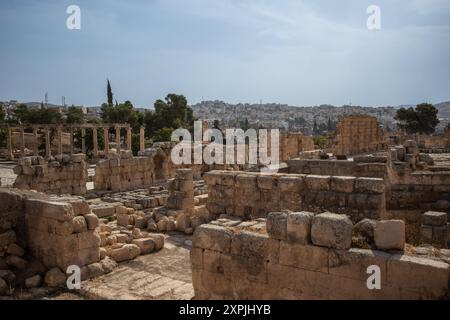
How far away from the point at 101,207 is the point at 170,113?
36.8 m

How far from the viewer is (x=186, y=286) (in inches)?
267

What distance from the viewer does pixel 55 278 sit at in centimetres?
689

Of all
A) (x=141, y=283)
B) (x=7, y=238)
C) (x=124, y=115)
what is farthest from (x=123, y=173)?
(x=124, y=115)

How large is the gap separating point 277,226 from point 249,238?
449 millimetres

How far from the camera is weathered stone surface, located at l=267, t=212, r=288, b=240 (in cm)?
507

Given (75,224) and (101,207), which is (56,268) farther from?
(101,207)

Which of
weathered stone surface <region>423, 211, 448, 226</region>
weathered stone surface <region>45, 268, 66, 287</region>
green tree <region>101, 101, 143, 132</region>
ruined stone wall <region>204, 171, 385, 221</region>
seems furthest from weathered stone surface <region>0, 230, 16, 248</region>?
green tree <region>101, 101, 143, 132</region>

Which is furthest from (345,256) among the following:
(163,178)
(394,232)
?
(163,178)

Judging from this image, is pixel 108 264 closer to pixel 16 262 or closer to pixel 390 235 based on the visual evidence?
pixel 16 262

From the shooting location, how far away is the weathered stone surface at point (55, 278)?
6.86 meters

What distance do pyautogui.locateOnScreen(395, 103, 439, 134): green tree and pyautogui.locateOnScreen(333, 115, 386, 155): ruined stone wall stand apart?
69.1 ft

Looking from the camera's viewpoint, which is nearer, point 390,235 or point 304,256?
point 390,235

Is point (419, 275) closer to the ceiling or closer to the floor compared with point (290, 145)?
closer to the floor

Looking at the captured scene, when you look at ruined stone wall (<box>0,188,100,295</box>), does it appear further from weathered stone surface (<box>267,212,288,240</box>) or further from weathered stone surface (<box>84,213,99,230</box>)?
weathered stone surface (<box>267,212,288,240</box>)
